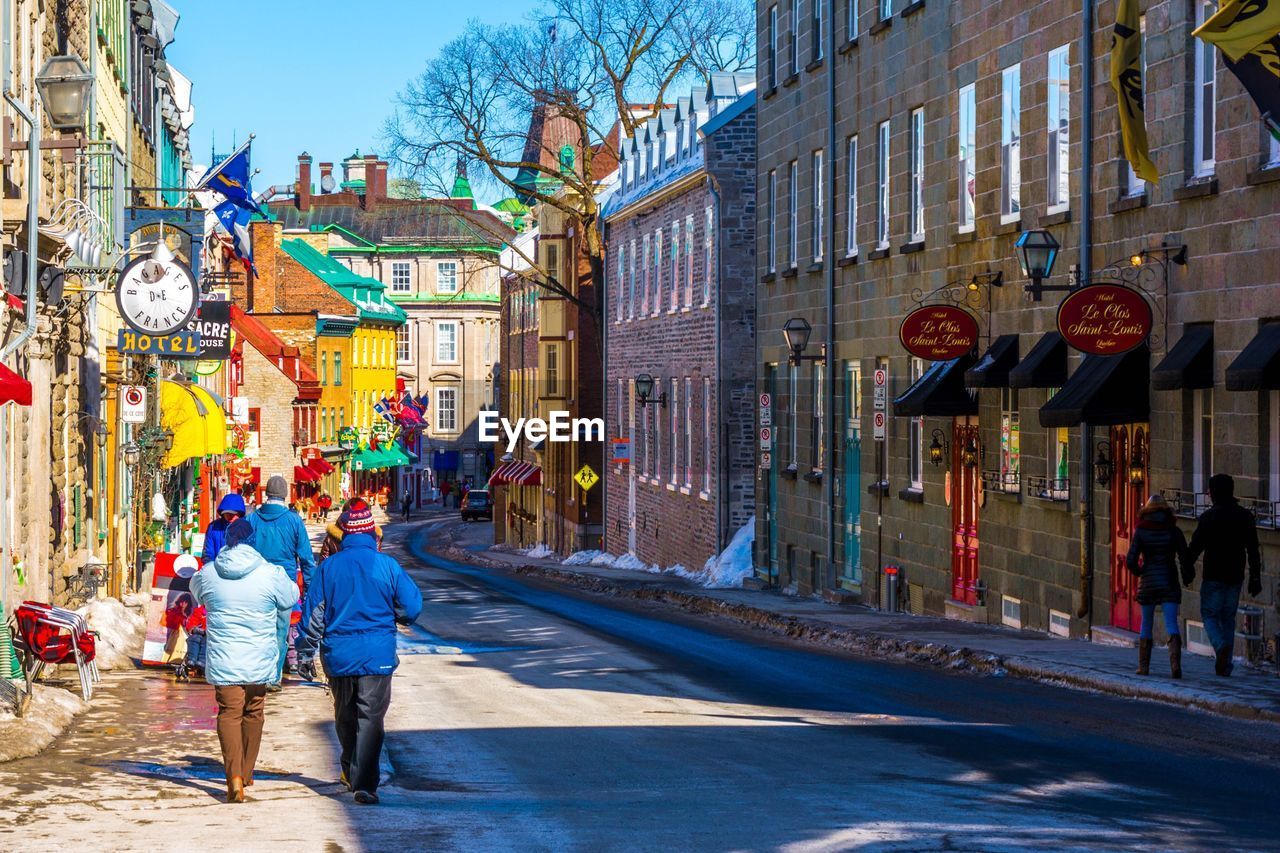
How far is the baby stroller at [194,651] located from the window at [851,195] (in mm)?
15248

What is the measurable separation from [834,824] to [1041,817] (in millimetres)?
1121

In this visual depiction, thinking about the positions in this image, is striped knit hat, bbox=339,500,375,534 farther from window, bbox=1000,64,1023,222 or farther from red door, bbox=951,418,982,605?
red door, bbox=951,418,982,605

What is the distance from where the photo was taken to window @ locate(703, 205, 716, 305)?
40375mm

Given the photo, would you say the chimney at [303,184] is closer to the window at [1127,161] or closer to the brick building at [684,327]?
the brick building at [684,327]

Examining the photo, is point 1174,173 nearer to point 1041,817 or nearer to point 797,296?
point 1041,817

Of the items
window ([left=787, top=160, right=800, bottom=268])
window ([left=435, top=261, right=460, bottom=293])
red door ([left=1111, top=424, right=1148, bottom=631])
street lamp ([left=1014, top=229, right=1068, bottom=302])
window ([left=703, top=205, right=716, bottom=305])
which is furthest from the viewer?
window ([left=435, top=261, right=460, bottom=293])

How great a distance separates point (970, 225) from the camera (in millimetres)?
24906

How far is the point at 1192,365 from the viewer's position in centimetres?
1786

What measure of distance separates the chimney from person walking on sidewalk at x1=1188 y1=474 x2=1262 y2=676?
10696 centimetres

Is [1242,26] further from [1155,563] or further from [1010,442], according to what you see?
[1010,442]

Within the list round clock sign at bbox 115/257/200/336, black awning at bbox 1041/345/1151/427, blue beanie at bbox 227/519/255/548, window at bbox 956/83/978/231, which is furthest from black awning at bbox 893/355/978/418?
blue beanie at bbox 227/519/255/548

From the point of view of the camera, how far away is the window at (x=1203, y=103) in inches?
717

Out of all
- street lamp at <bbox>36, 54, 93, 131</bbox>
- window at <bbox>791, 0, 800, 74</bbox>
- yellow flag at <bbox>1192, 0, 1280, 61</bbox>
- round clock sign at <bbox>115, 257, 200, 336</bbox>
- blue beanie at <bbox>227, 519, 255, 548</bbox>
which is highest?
window at <bbox>791, 0, 800, 74</bbox>

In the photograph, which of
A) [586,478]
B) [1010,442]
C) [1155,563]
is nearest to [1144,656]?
[1155,563]
